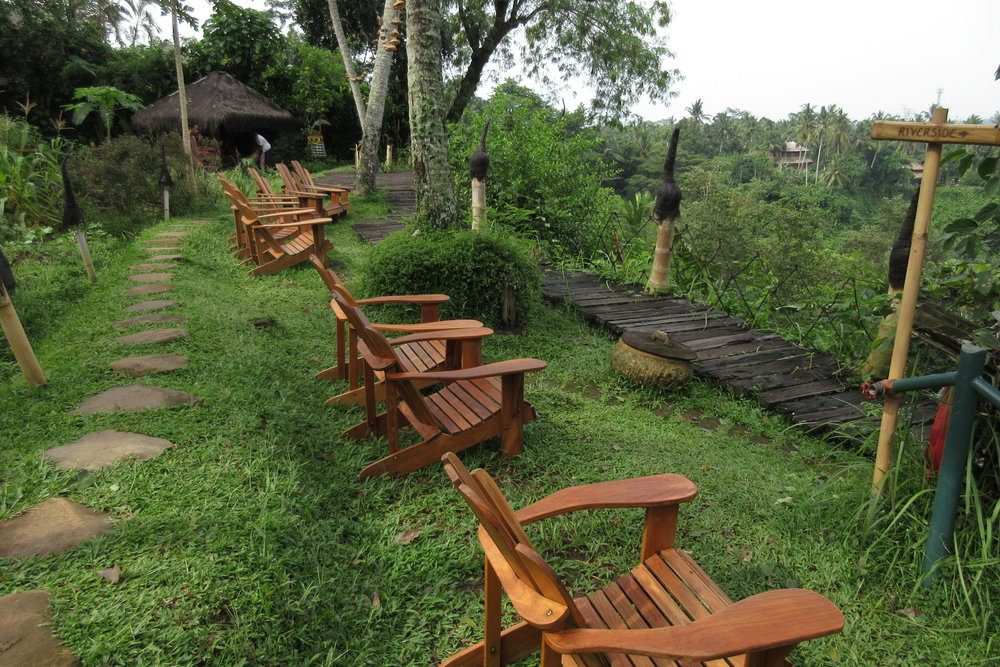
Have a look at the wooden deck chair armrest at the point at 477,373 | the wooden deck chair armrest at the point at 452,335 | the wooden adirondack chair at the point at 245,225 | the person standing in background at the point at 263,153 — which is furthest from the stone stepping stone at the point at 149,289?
the person standing in background at the point at 263,153

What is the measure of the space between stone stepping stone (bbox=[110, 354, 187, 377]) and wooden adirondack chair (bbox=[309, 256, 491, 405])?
82 centimetres

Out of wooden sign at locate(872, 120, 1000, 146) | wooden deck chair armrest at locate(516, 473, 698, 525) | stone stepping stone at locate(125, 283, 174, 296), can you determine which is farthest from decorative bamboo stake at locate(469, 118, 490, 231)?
wooden deck chair armrest at locate(516, 473, 698, 525)

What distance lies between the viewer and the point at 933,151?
2176 millimetres

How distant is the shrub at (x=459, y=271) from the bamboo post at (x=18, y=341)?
2.34 meters

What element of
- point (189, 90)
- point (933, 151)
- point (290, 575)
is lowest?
point (290, 575)

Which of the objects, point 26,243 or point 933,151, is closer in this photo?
point 933,151

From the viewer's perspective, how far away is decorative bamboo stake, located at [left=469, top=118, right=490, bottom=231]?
5648 millimetres

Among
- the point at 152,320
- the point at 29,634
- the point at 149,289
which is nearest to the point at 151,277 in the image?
the point at 149,289

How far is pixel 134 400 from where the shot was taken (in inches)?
117

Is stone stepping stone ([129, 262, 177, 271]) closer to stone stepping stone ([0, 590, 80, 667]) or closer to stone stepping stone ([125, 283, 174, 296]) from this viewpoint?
stone stepping stone ([125, 283, 174, 296])

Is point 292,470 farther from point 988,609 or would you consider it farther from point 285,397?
point 988,609

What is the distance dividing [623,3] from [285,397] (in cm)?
1613

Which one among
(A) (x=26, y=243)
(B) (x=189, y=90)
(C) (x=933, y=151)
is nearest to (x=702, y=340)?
(C) (x=933, y=151)

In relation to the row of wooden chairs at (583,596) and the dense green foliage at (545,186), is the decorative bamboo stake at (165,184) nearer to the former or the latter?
the dense green foliage at (545,186)
